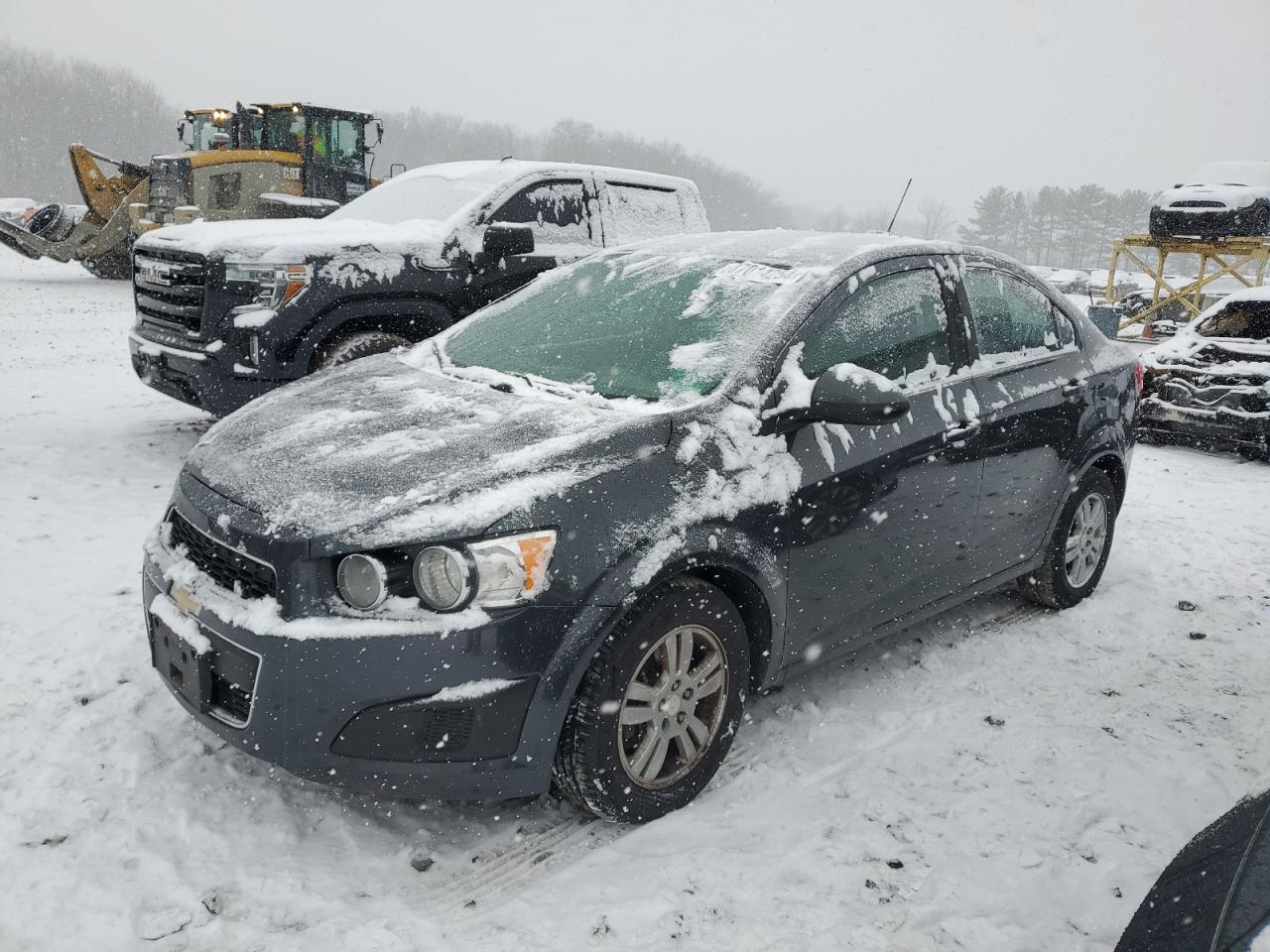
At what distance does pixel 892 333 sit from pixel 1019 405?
2.67ft

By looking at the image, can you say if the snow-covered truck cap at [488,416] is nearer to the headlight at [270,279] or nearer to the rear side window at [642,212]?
the headlight at [270,279]

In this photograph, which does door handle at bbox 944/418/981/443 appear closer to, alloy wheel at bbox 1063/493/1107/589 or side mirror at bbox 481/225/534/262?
alloy wheel at bbox 1063/493/1107/589

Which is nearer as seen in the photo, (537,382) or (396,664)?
(396,664)

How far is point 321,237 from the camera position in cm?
583

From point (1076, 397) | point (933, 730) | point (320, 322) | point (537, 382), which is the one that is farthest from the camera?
point (320, 322)

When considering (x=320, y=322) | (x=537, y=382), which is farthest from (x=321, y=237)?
(x=537, y=382)

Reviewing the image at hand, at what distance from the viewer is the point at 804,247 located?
3.62 metres

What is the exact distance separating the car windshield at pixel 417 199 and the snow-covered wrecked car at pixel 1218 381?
6.29 metres

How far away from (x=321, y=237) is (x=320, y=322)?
562 millimetres

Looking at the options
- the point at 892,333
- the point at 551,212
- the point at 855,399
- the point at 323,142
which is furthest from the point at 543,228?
the point at 323,142

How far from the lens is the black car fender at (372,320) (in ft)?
18.6

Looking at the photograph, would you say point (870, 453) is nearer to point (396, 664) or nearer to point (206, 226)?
point (396, 664)

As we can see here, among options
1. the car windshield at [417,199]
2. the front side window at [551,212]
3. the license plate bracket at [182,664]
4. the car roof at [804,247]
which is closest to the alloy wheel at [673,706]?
the license plate bracket at [182,664]

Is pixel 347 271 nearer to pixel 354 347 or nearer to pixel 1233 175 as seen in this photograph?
pixel 354 347
